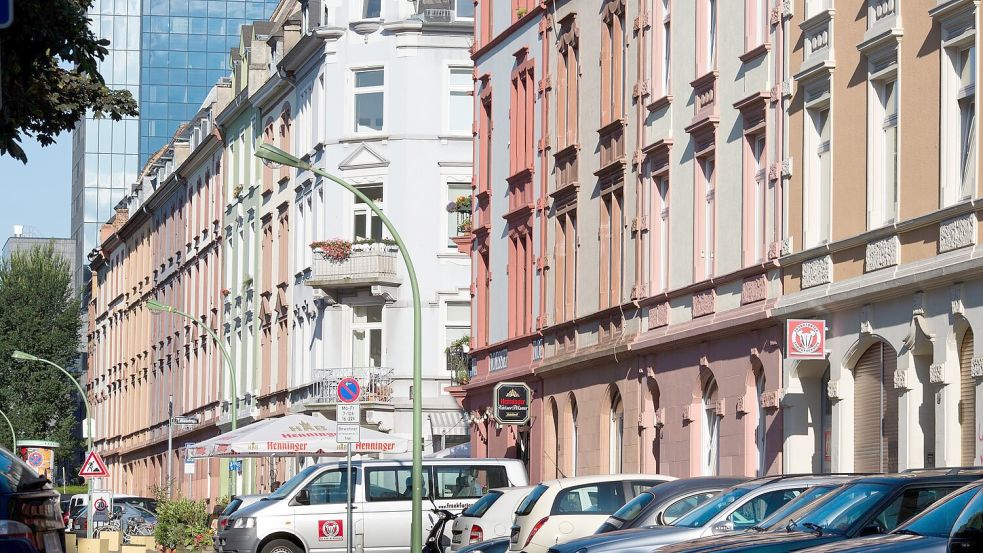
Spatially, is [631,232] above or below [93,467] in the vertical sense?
above

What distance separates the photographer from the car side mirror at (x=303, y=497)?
30156 millimetres

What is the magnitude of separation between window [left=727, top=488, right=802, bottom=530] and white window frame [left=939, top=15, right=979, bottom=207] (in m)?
6.70

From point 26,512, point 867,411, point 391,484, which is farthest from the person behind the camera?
point 391,484

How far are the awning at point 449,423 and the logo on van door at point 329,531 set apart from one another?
76.1 feet

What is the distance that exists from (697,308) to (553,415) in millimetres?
9415

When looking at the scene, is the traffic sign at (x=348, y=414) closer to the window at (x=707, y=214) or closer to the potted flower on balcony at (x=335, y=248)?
the window at (x=707, y=214)

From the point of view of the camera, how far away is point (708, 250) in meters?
30.3

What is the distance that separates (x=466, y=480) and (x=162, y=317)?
57087 millimetres

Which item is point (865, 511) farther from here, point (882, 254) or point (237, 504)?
point (237, 504)

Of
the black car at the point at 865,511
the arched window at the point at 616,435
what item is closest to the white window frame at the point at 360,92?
the arched window at the point at 616,435

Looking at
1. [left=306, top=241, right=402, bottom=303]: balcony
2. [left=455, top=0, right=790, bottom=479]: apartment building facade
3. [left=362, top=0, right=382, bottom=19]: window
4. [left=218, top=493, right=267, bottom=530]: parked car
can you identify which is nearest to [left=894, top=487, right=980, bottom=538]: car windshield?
[left=455, top=0, right=790, bottom=479]: apartment building facade

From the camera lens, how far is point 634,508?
1912 centimetres

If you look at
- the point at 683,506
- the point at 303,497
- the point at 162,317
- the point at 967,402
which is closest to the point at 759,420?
the point at 967,402

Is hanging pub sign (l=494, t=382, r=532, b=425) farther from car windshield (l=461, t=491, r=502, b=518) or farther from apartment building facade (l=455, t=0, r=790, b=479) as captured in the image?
car windshield (l=461, t=491, r=502, b=518)
